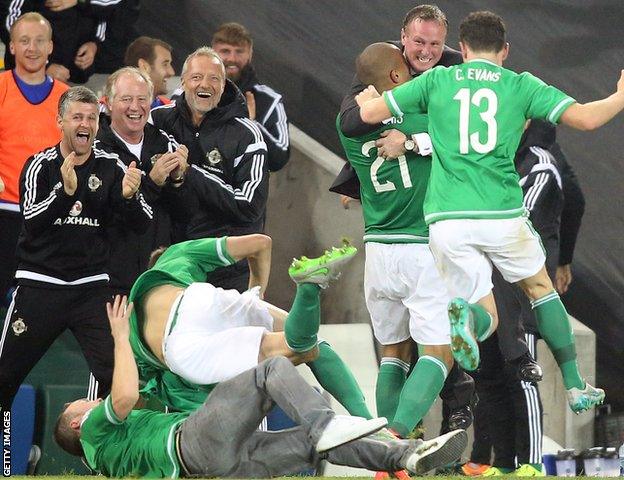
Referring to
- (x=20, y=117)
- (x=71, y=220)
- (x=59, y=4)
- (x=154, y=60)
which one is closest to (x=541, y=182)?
(x=154, y=60)

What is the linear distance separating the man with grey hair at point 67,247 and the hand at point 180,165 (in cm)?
25

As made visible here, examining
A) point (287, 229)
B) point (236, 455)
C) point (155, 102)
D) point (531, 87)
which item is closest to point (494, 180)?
point (531, 87)

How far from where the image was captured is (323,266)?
602cm

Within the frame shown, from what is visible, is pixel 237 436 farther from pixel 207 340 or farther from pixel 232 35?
pixel 232 35

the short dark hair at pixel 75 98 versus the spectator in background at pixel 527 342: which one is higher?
the short dark hair at pixel 75 98

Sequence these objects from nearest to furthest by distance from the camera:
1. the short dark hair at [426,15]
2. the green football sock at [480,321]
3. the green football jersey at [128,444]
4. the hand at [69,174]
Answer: the green football jersey at [128,444], the green football sock at [480,321], the short dark hair at [426,15], the hand at [69,174]

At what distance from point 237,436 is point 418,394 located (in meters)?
0.95

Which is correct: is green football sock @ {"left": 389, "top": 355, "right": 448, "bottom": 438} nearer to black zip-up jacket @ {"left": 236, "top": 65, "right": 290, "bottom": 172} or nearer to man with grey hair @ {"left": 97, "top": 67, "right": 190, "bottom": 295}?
man with grey hair @ {"left": 97, "top": 67, "right": 190, "bottom": 295}

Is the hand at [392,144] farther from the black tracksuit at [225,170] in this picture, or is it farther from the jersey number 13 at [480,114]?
the black tracksuit at [225,170]

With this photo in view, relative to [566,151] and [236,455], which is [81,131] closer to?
[236,455]

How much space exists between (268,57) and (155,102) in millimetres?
1760

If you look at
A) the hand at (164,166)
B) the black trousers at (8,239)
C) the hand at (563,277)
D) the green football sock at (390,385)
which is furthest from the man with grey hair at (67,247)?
the hand at (563,277)

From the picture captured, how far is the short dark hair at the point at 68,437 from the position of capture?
22.0ft

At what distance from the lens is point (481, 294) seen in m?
6.79
